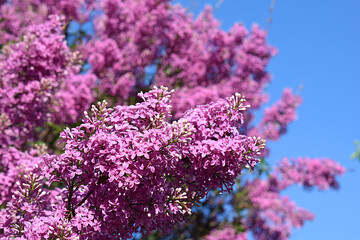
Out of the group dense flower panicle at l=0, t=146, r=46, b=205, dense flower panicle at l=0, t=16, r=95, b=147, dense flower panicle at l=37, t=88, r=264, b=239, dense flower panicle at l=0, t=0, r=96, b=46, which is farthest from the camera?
dense flower panicle at l=0, t=0, r=96, b=46

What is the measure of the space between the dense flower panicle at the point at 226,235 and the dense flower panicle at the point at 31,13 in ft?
23.3

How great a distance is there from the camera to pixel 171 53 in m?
11.7

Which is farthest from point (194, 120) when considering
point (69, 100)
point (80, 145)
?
point (69, 100)

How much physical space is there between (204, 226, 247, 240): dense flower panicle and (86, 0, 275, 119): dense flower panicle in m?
3.91

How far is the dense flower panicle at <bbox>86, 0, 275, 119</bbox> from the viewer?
11.0 meters

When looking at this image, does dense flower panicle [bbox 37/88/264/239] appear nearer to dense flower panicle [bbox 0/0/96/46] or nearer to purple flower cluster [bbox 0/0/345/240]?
purple flower cluster [bbox 0/0/345/240]

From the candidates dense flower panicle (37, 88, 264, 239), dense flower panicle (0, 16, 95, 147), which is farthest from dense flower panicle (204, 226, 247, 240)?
dense flower panicle (37, 88, 264, 239)

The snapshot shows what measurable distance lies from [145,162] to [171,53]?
8.18 meters

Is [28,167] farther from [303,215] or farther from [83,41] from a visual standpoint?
[303,215]

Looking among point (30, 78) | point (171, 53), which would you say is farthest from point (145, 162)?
point (171, 53)

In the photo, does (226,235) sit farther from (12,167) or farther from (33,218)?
(33,218)

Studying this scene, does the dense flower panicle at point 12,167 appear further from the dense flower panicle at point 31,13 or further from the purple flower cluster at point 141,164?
the dense flower panicle at point 31,13

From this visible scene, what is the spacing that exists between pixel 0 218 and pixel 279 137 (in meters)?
10.0

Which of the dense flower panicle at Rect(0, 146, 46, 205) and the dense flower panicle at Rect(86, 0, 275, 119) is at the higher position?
the dense flower panicle at Rect(86, 0, 275, 119)
